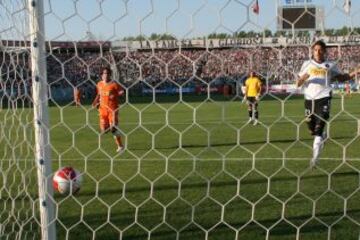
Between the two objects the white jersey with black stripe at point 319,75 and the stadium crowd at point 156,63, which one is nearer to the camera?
the stadium crowd at point 156,63

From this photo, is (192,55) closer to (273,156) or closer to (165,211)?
(165,211)

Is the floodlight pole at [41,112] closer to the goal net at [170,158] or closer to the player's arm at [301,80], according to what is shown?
the goal net at [170,158]

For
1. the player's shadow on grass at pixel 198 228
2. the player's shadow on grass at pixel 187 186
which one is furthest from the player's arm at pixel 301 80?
the player's shadow on grass at pixel 187 186

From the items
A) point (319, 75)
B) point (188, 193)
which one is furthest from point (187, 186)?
point (319, 75)

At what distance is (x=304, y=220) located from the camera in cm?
562

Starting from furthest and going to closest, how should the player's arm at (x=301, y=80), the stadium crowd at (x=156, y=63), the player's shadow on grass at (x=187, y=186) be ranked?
the player's shadow on grass at (x=187, y=186) → the player's arm at (x=301, y=80) → the stadium crowd at (x=156, y=63)

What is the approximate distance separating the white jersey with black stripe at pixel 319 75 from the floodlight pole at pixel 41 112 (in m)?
2.29

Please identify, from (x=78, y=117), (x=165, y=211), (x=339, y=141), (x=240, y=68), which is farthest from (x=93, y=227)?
(x=78, y=117)

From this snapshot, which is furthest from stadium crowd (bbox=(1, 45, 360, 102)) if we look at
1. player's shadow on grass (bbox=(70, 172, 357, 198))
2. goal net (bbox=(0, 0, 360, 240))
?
player's shadow on grass (bbox=(70, 172, 357, 198))

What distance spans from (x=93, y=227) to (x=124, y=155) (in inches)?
195

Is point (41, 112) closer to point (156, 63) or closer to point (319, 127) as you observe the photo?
point (156, 63)

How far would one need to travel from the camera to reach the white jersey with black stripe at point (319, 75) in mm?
5172

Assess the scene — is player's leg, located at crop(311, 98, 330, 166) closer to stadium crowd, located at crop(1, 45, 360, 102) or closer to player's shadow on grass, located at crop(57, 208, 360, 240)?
player's shadow on grass, located at crop(57, 208, 360, 240)

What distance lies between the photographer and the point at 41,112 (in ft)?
11.8
